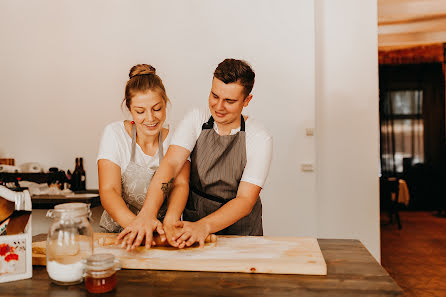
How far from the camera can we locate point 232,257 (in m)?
1.30

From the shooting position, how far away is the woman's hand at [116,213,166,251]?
1367 millimetres

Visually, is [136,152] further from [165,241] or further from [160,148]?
[165,241]

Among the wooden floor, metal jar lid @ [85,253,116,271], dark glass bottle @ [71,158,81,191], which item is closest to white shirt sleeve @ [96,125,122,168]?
metal jar lid @ [85,253,116,271]

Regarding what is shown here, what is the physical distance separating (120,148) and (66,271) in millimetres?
767

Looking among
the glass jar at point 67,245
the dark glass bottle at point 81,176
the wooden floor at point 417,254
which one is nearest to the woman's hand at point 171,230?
the glass jar at point 67,245

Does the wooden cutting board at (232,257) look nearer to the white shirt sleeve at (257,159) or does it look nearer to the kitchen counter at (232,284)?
the kitchen counter at (232,284)

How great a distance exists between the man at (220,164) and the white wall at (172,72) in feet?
4.17

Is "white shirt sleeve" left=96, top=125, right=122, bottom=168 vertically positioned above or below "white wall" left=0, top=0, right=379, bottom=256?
below

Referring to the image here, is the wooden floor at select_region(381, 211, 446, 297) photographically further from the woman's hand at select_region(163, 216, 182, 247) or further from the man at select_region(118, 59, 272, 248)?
the woman's hand at select_region(163, 216, 182, 247)

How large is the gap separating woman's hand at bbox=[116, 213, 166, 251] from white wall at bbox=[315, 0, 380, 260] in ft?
6.96

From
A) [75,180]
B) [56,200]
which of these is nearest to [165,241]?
[56,200]

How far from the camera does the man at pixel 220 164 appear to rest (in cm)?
156

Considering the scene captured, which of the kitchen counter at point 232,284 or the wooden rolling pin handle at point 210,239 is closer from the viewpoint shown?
the kitchen counter at point 232,284

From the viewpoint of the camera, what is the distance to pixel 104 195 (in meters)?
1.70
